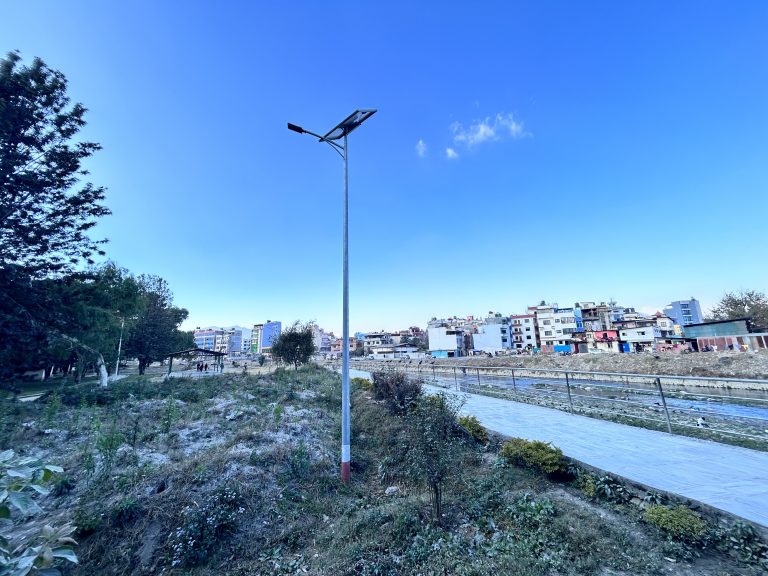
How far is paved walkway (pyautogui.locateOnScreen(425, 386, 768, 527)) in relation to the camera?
399 cm

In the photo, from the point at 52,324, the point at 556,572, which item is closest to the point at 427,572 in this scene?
the point at 556,572

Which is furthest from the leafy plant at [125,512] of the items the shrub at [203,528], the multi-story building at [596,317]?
the multi-story building at [596,317]

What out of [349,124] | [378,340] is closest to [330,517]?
[349,124]

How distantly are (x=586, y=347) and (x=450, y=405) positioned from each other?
6630 cm

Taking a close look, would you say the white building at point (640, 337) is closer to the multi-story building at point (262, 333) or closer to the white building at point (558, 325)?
the white building at point (558, 325)

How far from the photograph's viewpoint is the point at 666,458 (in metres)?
5.30

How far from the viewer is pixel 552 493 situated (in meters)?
4.79

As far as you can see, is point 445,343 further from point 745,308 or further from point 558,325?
point 745,308

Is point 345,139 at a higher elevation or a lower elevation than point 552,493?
higher

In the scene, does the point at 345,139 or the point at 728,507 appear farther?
the point at 345,139

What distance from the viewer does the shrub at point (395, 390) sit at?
9.87 metres

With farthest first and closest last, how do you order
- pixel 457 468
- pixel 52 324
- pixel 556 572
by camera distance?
pixel 52 324, pixel 457 468, pixel 556 572

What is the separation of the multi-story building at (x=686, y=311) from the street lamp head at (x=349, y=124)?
117397mm

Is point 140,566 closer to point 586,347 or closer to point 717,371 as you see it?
point 717,371
